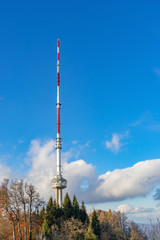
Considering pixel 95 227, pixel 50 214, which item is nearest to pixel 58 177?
pixel 50 214

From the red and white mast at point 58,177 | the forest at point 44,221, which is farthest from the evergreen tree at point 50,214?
the red and white mast at point 58,177

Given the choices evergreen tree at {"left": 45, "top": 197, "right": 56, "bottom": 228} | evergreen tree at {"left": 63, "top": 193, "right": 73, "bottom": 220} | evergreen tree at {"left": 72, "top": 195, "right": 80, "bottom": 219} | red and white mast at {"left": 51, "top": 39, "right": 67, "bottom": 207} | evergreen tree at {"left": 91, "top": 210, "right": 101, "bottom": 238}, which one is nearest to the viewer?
evergreen tree at {"left": 45, "top": 197, "right": 56, "bottom": 228}

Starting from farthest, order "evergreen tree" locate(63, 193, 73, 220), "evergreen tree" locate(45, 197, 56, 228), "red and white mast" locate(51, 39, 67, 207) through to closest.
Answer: "red and white mast" locate(51, 39, 67, 207)
"evergreen tree" locate(63, 193, 73, 220)
"evergreen tree" locate(45, 197, 56, 228)

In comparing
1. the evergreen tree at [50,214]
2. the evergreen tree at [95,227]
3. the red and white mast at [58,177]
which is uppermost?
the red and white mast at [58,177]

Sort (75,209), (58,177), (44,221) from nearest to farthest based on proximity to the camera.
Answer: (44,221) < (75,209) < (58,177)

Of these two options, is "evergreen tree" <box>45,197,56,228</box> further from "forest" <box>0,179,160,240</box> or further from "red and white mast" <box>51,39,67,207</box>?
"red and white mast" <box>51,39,67,207</box>

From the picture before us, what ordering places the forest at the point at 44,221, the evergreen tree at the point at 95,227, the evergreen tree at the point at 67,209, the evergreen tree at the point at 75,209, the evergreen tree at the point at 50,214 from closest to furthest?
the forest at the point at 44,221 < the evergreen tree at the point at 50,214 < the evergreen tree at the point at 95,227 < the evergreen tree at the point at 67,209 < the evergreen tree at the point at 75,209

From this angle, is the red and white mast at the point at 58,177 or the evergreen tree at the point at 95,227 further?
the red and white mast at the point at 58,177

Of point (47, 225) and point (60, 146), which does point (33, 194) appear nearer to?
point (47, 225)

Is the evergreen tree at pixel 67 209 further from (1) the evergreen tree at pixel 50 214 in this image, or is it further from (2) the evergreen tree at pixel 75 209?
(1) the evergreen tree at pixel 50 214

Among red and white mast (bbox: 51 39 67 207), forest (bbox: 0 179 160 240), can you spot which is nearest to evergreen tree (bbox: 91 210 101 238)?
forest (bbox: 0 179 160 240)

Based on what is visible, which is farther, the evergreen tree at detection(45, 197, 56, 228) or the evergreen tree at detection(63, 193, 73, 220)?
the evergreen tree at detection(63, 193, 73, 220)

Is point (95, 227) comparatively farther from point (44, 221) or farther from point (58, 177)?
point (58, 177)

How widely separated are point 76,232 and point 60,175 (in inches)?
1439
